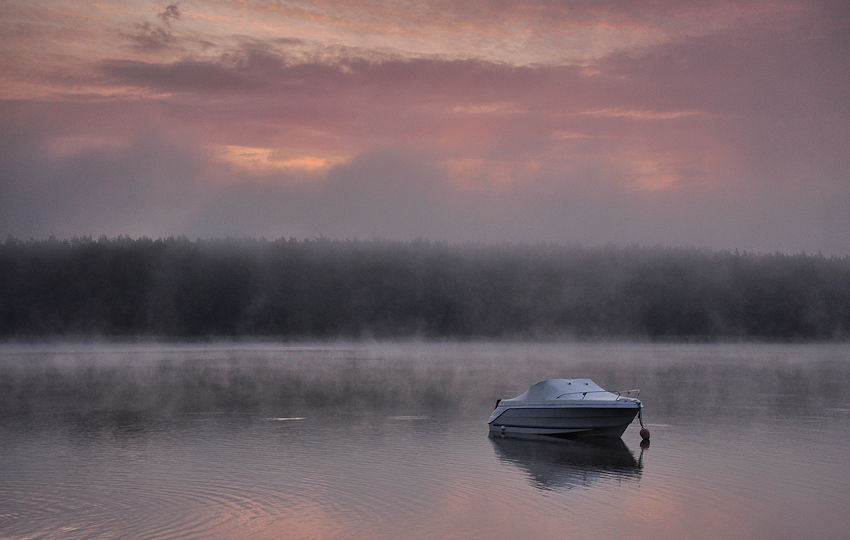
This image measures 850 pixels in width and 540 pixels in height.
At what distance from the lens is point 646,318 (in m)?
188

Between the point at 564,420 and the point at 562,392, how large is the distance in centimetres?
105

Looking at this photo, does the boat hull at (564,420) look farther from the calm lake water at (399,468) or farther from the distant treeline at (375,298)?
the distant treeline at (375,298)

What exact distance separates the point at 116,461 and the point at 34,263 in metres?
168

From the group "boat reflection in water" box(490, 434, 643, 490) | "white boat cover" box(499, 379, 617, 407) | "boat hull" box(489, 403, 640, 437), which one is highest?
"white boat cover" box(499, 379, 617, 407)

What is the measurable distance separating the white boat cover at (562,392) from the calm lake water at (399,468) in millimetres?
1790

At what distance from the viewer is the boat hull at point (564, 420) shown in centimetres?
3061

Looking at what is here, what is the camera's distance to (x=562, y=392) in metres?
31.8

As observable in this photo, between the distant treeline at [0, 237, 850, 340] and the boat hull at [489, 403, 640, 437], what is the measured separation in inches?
5750

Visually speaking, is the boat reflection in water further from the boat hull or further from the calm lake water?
the boat hull

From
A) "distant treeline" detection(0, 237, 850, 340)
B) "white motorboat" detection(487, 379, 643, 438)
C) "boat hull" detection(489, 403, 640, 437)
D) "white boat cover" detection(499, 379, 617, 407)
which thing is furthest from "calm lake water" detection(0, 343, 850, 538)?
"distant treeline" detection(0, 237, 850, 340)

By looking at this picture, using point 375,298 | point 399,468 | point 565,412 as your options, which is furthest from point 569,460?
point 375,298

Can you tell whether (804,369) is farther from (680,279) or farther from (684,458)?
(680,279)

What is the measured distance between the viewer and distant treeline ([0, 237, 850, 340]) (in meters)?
176

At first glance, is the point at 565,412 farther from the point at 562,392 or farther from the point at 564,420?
the point at 562,392
